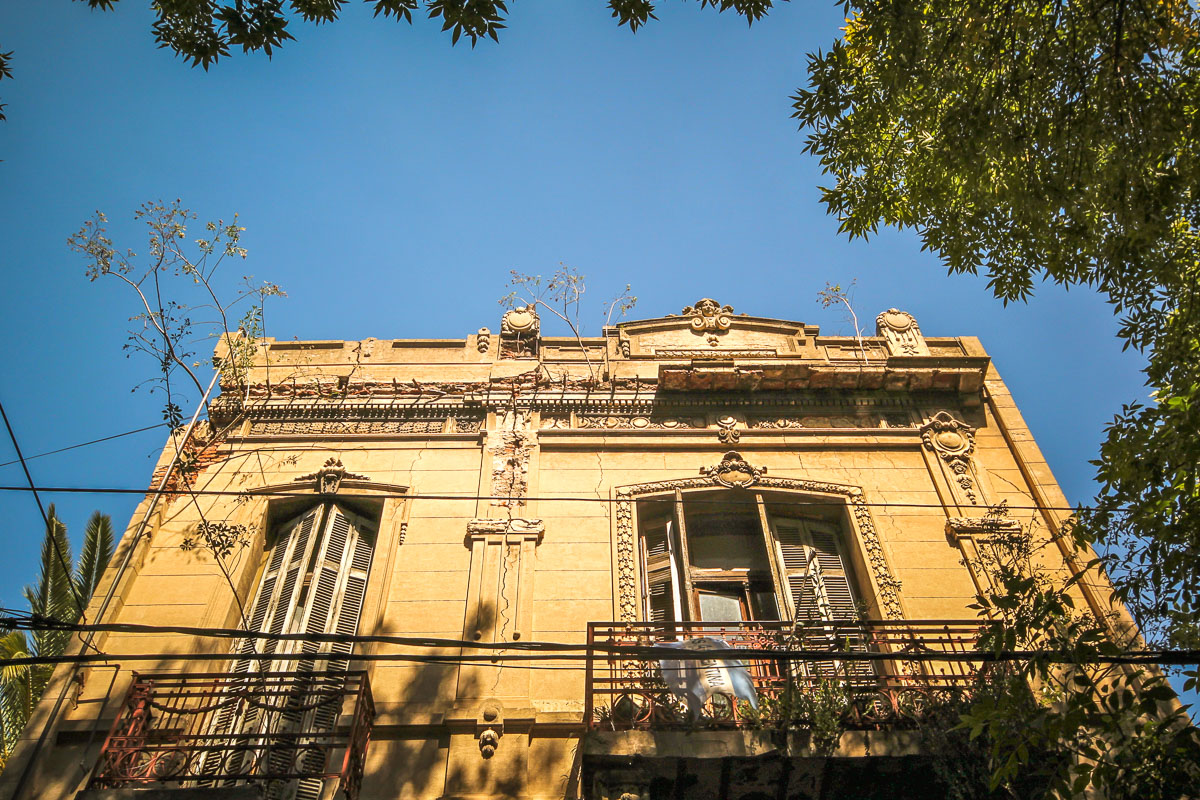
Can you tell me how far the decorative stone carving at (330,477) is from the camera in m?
9.33

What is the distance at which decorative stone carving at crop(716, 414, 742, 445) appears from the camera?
9.91 metres

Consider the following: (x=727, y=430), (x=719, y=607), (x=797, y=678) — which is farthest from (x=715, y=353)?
(x=797, y=678)

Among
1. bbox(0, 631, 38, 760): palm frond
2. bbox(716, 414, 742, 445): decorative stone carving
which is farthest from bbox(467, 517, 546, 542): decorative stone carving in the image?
bbox(0, 631, 38, 760): palm frond

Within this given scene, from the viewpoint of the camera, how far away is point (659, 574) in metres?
8.80

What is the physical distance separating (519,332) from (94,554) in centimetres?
685

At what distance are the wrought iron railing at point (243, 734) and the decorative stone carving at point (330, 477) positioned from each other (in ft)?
7.04

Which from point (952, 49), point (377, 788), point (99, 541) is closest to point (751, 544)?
point (377, 788)

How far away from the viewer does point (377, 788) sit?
6836 mm

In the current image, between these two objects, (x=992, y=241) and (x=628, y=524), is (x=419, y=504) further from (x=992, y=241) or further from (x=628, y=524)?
(x=992, y=241)

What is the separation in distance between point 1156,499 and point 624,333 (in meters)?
6.56

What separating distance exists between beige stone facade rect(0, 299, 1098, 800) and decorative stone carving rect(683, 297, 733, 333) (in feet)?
→ 0.17

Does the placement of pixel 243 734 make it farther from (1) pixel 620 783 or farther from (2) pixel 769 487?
(2) pixel 769 487

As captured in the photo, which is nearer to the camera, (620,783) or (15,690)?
(620,783)

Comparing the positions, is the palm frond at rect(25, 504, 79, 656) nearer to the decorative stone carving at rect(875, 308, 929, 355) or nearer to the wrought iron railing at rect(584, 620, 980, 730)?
the wrought iron railing at rect(584, 620, 980, 730)
